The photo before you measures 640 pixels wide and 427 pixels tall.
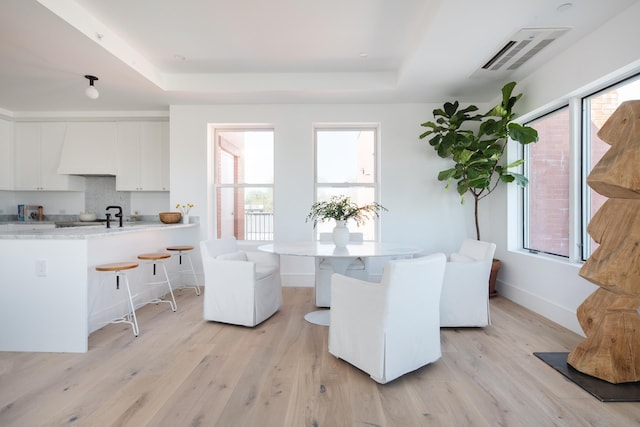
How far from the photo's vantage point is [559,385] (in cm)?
202

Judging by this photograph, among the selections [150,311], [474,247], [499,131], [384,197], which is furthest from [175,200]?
[499,131]

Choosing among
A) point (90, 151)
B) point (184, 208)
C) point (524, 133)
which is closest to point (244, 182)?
point (184, 208)

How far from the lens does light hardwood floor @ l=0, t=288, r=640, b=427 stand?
5.58 feet

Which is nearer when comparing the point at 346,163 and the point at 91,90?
the point at 91,90

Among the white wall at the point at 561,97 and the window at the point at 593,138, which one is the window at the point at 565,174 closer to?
the window at the point at 593,138

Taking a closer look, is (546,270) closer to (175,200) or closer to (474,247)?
(474,247)

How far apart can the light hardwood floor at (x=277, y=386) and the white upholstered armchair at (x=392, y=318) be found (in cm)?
12

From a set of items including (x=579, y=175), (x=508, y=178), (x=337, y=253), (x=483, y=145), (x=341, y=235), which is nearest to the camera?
(x=337, y=253)

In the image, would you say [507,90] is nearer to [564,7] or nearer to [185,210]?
[564,7]

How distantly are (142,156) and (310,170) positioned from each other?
267 centimetres

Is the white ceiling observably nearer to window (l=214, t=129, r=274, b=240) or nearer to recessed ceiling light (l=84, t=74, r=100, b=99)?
recessed ceiling light (l=84, t=74, r=100, b=99)

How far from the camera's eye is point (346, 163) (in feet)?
15.8

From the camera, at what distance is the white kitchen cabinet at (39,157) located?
16.9 feet

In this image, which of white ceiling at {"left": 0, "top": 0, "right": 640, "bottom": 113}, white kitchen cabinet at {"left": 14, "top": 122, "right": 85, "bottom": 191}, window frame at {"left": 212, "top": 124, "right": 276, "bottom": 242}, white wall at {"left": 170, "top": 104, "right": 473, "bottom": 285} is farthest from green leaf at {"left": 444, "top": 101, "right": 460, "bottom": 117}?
white kitchen cabinet at {"left": 14, "top": 122, "right": 85, "bottom": 191}
